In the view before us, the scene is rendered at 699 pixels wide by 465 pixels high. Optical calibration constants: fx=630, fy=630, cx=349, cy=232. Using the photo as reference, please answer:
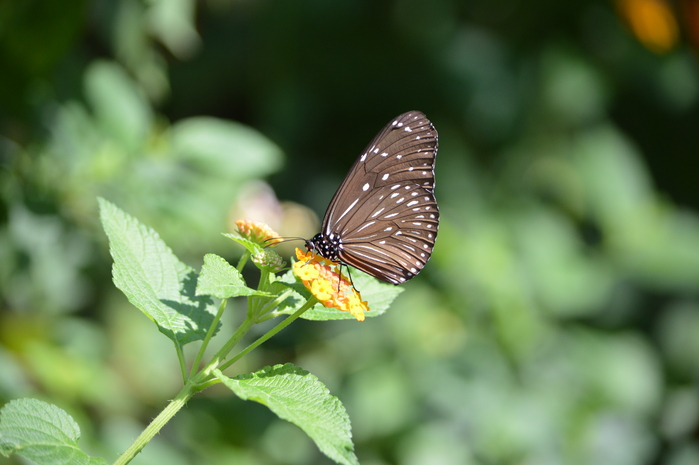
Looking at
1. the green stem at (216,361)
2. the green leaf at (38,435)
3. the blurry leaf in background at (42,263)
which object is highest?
the green stem at (216,361)

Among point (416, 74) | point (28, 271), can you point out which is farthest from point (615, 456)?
point (28, 271)

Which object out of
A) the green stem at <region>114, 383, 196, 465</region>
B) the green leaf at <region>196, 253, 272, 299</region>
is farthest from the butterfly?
the green stem at <region>114, 383, 196, 465</region>

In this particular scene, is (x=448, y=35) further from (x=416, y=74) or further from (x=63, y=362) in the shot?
(x=63, y=362)

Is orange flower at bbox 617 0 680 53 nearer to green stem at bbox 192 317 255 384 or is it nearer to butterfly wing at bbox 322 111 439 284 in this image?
butterfly wing at bbox 322 111 439 284

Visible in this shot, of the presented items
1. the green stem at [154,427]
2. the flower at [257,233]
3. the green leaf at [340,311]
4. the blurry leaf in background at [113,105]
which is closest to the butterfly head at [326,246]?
the green leaf at [340,311]

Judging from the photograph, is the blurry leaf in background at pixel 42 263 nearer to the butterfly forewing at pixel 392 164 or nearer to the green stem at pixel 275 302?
the butterfly forewing at pixel 392 164

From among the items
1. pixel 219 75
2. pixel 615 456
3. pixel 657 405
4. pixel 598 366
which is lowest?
pixel 615 456

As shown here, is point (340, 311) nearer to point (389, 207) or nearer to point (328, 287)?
point (328, 287)
